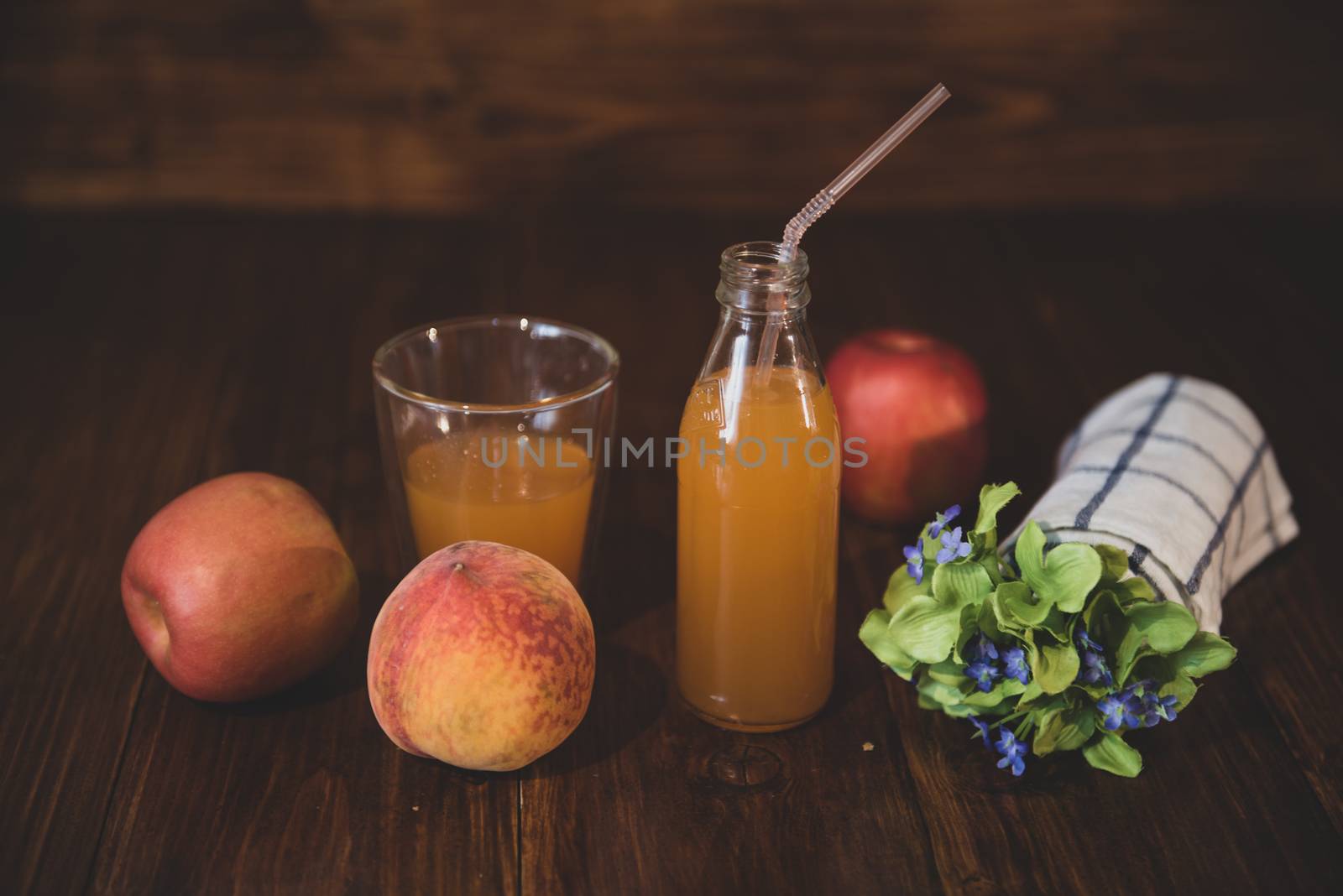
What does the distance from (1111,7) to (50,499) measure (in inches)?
55.1

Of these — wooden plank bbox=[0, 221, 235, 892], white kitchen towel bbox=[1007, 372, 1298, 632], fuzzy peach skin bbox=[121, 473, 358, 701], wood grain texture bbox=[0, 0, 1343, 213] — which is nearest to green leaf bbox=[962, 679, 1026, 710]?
white kitchen towel bbox=[1007, 372, 1298, 632]

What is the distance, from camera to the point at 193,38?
1770 mm

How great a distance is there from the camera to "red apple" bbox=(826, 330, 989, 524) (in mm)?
1096

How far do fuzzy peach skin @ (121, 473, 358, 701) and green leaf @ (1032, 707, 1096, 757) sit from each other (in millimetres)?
429

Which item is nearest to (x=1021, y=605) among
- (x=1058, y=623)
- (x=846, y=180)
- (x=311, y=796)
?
(x=1058, y=623)

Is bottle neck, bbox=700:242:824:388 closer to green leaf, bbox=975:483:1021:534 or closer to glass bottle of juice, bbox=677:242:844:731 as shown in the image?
glass bottle of juice, bbox=677:242:844:731

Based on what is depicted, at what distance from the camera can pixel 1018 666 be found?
793 millimetres

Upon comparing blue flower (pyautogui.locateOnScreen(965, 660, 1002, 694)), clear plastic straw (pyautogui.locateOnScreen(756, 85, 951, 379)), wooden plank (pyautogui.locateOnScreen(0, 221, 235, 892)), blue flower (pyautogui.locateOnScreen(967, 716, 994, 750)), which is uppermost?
clear plastic straw (pyautogui.locateOnScreen(756, 85, 951, 379))

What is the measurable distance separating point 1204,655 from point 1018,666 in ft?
0.35

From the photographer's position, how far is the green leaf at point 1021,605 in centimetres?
78

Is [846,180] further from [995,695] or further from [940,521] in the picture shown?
[995,695]

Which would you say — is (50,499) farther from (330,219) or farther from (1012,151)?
(1012,151)

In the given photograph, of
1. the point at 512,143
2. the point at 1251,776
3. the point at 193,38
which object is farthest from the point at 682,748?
the point at 193,38

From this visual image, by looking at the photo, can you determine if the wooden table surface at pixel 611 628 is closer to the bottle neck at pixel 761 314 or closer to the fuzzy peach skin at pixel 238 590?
the fuzzy peach skin at pixel 238 590
